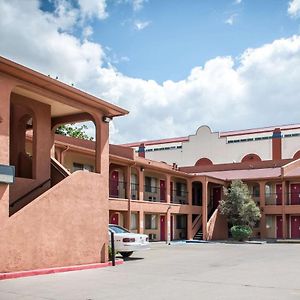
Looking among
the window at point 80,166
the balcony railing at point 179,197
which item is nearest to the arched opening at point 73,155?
the window at point 80,166

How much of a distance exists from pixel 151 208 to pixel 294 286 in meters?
21.8

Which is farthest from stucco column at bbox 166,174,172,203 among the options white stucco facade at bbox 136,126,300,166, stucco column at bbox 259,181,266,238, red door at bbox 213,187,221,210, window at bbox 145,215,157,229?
white stucco facade at bbox 136,126,300,166

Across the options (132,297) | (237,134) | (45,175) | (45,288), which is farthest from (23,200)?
(237,134)

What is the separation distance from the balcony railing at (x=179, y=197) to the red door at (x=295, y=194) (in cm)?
861

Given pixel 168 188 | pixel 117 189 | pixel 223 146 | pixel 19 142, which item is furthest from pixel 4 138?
pixel 223 146

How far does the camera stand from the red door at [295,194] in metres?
39.9

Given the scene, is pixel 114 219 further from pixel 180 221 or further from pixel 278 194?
pixel 278 194

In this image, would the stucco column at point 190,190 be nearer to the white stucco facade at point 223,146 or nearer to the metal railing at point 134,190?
the metal railing at point 134,190

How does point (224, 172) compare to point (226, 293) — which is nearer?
point (226, 293)

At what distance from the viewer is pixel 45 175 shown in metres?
17.1

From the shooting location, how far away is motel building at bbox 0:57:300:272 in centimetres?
1384

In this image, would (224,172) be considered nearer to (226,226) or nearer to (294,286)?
(226,226)

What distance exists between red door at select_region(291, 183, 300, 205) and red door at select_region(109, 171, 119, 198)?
1556cm

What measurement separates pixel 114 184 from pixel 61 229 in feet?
57.0
